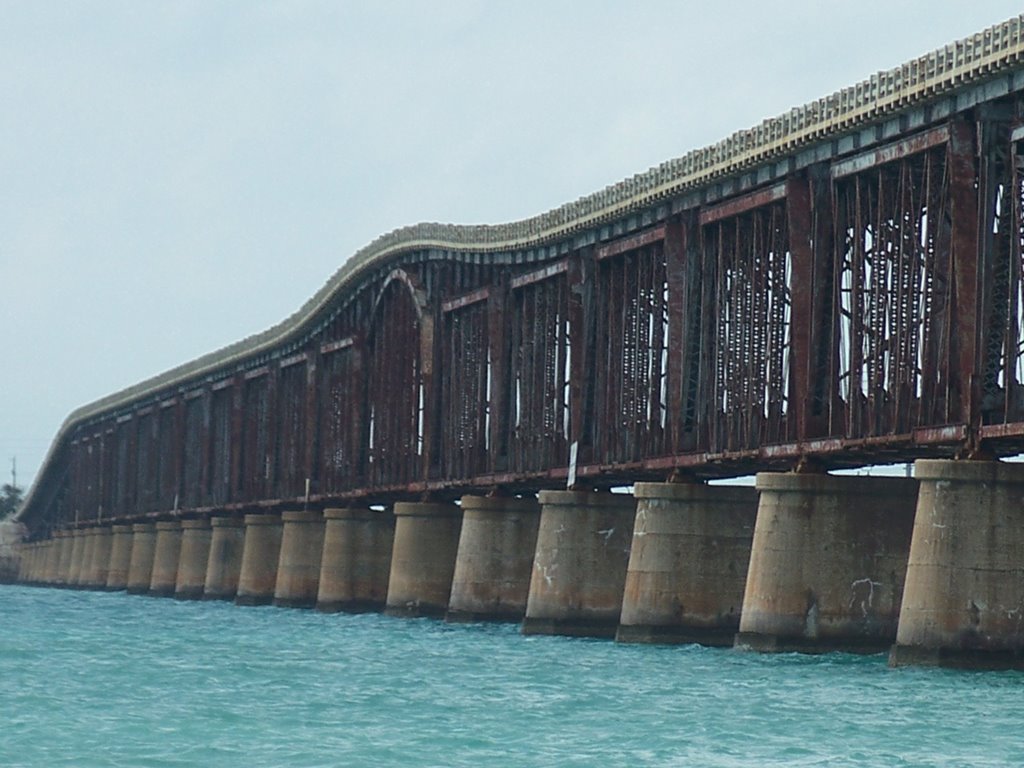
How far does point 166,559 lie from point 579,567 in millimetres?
68288

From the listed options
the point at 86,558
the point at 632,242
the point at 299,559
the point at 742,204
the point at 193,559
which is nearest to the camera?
the point at 742,204

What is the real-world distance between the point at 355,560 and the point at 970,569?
177ft

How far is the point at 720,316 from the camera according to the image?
59.2 meters

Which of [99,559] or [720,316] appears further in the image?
[99,559]

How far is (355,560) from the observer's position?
9469 cm

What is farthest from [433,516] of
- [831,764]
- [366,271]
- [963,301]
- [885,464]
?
[831,764]

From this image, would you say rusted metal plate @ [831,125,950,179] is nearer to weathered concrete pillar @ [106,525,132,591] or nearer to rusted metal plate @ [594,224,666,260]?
rusted metal plate @ [594,224,666,260]

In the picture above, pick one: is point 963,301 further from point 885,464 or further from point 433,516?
point 433,516

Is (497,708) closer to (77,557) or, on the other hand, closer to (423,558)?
(423,558)

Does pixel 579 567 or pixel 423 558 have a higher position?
pixel 423 558

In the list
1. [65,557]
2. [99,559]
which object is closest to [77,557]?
[65,557]

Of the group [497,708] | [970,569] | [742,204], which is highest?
[742,204]

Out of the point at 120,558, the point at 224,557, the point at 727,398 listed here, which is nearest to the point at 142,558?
the point at 120,558

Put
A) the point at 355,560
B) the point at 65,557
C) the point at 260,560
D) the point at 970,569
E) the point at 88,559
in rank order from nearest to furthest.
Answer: the point at 970,569
the point at 355,560
the point at 260,560
the point at 88,559
the point at 65,557
